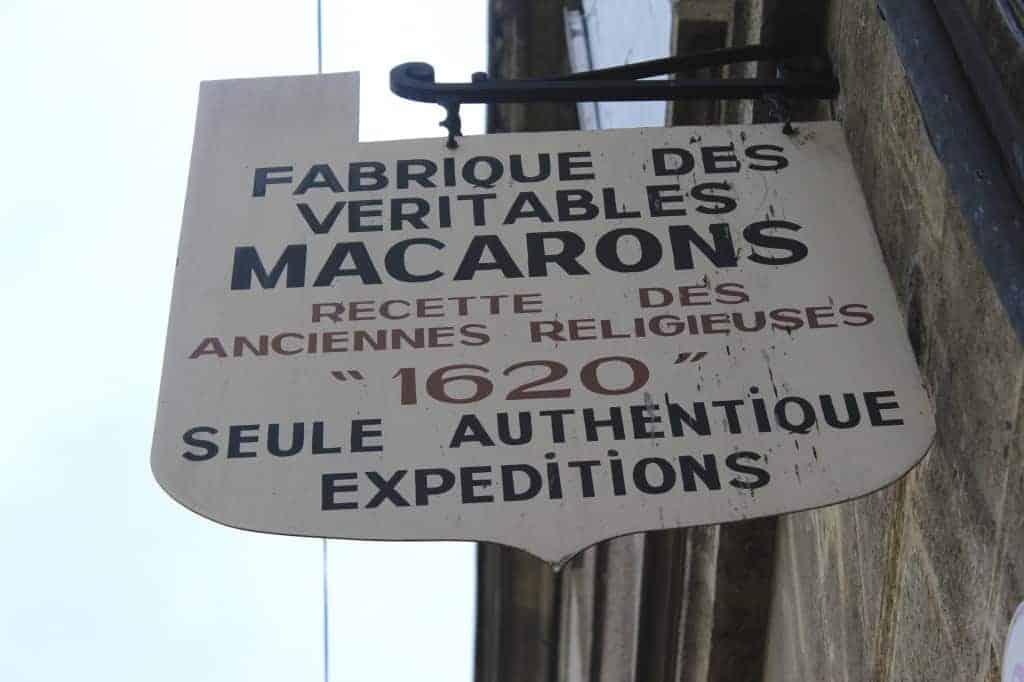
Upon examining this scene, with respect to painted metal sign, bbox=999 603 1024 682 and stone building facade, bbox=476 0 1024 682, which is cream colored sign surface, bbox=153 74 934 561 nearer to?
stone building facade, bbox=476 0 1024 682

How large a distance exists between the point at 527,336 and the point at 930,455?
90 cm

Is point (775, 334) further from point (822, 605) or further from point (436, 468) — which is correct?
point (822, 605)

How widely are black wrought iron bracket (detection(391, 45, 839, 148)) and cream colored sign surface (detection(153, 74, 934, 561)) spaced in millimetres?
112

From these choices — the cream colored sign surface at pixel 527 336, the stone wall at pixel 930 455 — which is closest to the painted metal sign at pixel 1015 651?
the stone wall at pixel 930 455

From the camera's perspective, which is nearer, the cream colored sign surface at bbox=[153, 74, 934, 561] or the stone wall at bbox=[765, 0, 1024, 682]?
the stone wall at bbox=[765, 0, 1024, 682]

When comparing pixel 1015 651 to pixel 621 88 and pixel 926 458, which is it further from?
pixel 621 88

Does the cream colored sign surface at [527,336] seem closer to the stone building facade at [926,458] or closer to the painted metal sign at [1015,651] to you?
the stone building facade at [926,458]

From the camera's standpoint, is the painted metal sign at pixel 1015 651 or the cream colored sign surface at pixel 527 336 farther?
the cream colored sign surface at pixel 527 336

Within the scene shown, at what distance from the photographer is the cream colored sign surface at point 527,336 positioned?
10.1 ft

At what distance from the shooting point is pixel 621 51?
7703 millimetres

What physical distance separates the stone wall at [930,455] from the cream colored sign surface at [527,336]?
96 mm

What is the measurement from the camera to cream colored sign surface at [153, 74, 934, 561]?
3084mm

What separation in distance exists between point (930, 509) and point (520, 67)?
879 cm

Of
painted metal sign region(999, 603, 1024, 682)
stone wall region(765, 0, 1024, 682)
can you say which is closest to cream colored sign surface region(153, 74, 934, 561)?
stone wall region(765, 0, 1024, 682)
